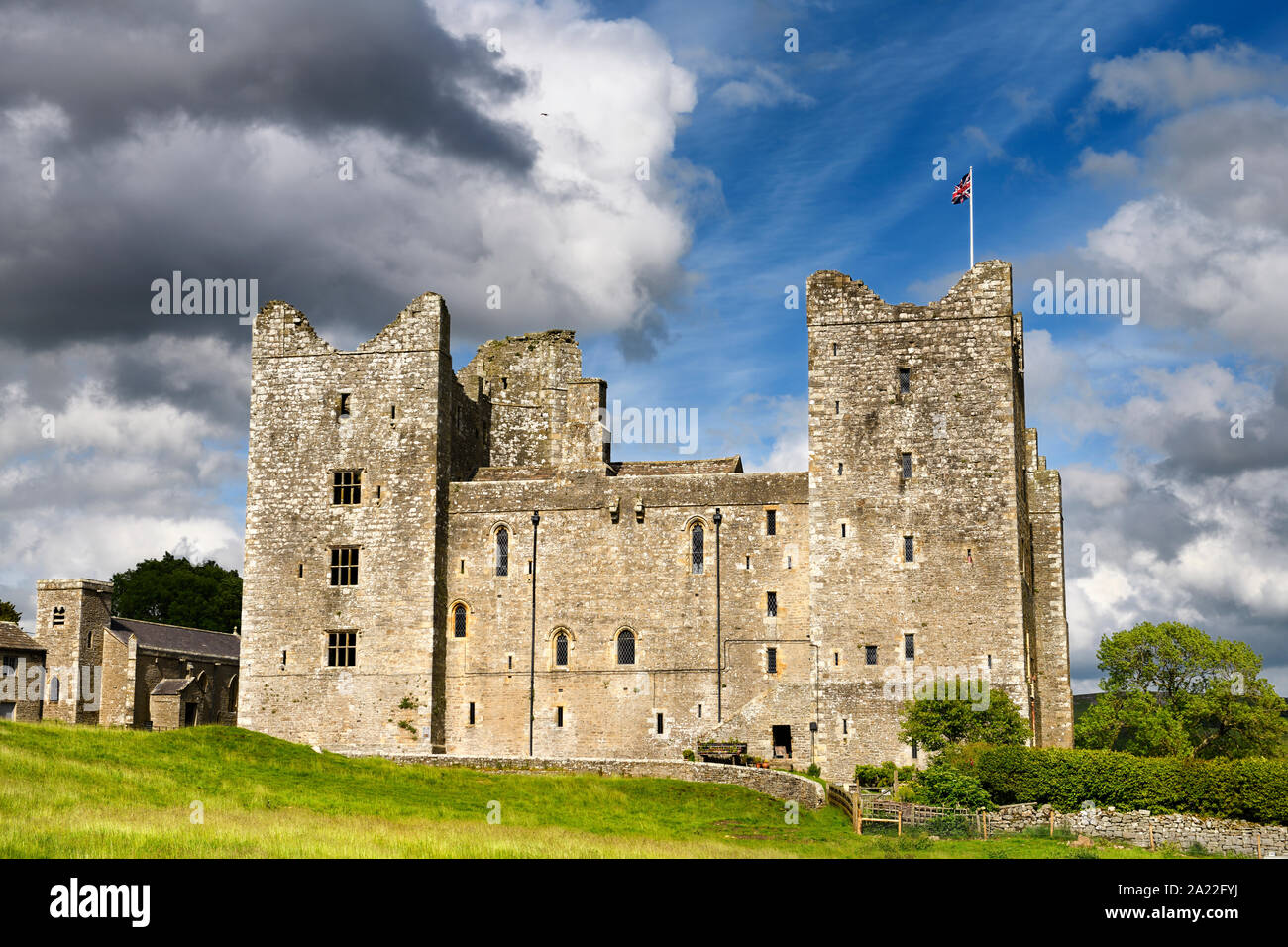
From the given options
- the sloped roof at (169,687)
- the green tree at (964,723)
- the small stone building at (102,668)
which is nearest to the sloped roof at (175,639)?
the small stone building at (102,668)

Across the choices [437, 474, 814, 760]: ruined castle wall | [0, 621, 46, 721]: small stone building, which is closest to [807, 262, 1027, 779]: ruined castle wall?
[437, 474, 814, 760]: ruined castle wall

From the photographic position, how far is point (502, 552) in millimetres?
54188

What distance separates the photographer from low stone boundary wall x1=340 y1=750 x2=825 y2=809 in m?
42.7

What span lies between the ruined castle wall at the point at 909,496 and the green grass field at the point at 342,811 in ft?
29.7

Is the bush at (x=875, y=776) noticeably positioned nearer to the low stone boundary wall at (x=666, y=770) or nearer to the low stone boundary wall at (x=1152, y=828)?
the low stone boundary wall at (x=666, y=770)

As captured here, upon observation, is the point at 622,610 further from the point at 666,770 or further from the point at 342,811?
the point at 342,811

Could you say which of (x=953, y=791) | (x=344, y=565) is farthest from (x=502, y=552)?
(x=953, y=791)

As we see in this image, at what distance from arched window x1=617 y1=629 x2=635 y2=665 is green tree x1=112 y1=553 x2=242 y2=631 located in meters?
49.1

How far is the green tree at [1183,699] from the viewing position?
65.0 m

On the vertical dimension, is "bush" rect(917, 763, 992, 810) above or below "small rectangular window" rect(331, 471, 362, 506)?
below

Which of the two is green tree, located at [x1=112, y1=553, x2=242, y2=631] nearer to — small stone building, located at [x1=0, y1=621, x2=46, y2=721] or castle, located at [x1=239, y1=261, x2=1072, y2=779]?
small stone building, located at [x1=0, y1=621, x2=46, y2=721]

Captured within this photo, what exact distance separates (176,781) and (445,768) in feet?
36.0
